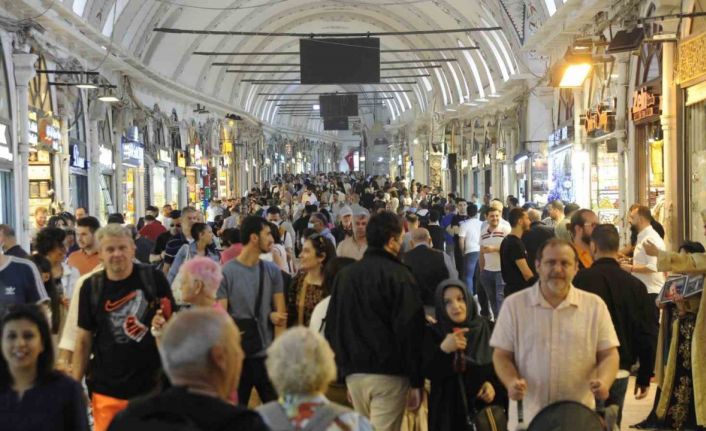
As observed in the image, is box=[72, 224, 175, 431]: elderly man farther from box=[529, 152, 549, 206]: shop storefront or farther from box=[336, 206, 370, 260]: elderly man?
box=[529, 152, 549, 206]: shop storefront

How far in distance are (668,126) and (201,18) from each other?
21.0 m

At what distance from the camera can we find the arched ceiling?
81.7 ft

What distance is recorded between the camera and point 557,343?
4.50m

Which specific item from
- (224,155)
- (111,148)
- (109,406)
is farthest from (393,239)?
(224,155)

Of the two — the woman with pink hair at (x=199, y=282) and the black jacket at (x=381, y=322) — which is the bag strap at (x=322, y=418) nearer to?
the woman with pink hair at (x=199, y=282)

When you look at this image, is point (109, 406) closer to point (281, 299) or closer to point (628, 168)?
point (281, 299)

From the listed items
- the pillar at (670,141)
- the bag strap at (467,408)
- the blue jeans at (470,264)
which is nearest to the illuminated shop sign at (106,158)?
the blue jeans at (470,264)

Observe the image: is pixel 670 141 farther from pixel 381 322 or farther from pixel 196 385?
pixel 196 385

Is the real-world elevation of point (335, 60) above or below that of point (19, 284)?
above

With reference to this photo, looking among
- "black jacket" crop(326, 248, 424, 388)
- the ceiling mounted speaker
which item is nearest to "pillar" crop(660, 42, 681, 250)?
the ceiling mounted speaker

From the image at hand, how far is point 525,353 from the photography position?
4.53 m

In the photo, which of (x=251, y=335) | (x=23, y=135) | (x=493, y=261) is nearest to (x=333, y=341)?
(x=251, y=335)

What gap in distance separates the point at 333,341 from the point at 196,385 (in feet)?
8.86

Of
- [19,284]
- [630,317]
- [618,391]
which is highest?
[19,284]
